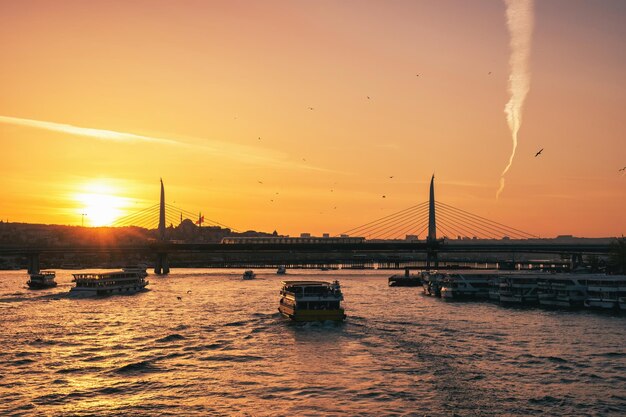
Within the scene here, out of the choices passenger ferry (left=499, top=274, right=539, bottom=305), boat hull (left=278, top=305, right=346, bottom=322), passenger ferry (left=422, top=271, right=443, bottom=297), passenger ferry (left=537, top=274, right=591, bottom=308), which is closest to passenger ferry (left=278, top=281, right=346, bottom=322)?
boat hull (left=278, top=305, right=346, bottom=322)

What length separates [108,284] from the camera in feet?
422

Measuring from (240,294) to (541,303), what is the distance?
51.8 metres

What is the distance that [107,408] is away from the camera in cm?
3841

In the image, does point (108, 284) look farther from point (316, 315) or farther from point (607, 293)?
point (607, 293)

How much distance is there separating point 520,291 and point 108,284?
7586cm

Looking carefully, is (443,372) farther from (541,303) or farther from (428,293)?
(428,293)

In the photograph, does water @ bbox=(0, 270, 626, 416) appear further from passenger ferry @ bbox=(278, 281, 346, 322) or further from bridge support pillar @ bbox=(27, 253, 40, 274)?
bridge support pillar @ bbox=(27, 253, 40, 274)

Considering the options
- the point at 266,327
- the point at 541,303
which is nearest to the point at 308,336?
the point at 266,327

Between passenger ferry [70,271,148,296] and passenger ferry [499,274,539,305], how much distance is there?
232 ft

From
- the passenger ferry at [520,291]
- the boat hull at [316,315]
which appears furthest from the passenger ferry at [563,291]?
the boat hull at [316,315]

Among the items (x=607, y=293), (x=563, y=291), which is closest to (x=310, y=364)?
(x=607, y=293)

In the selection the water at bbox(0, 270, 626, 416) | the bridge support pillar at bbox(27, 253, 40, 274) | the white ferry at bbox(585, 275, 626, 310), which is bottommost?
the water at bbox(0, 270, 626, 416)

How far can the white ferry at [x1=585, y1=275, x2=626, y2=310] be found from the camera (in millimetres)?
91312

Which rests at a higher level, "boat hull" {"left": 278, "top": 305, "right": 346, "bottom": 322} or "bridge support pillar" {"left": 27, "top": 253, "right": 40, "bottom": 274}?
"bridge support pillar" {"left": 27, "top": 253, "right": 40, "bottom": 274}
